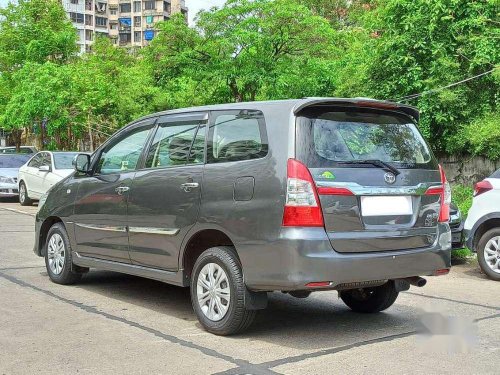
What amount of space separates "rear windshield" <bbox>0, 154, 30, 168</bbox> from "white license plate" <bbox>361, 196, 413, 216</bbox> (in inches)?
712

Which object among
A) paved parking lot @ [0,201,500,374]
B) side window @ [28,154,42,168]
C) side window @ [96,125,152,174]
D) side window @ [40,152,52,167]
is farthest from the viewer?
side window @ [28,154,42,168]

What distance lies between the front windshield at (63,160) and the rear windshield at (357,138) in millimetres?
12541

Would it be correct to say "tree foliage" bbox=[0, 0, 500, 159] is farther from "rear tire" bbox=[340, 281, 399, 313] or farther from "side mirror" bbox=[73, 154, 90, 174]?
"side mirror" bbox=[73, 154, 90, 174]

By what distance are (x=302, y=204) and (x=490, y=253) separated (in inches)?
183

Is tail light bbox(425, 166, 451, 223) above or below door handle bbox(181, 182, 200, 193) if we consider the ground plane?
below

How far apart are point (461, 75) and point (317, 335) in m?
10.8

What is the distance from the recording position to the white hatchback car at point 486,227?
324 inches

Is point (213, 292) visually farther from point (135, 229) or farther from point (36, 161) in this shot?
point (36, 161)

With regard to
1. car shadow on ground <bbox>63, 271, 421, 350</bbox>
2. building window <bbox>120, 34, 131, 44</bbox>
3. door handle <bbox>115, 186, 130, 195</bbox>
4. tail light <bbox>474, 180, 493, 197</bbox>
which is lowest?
car shadow on ground <bbox>63, 271, 421, 350</bbox>

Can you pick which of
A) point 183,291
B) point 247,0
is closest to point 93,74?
point 247,0

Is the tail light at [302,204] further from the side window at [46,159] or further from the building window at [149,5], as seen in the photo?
the building window at [149,5]

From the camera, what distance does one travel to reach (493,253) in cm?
823

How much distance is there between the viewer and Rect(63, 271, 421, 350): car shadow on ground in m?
5.16

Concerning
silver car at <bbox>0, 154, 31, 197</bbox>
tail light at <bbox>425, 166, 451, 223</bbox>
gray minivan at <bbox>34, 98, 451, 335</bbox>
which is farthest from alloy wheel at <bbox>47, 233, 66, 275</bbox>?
silver car at <bbox>0, 154, 31, 197</bbox>
